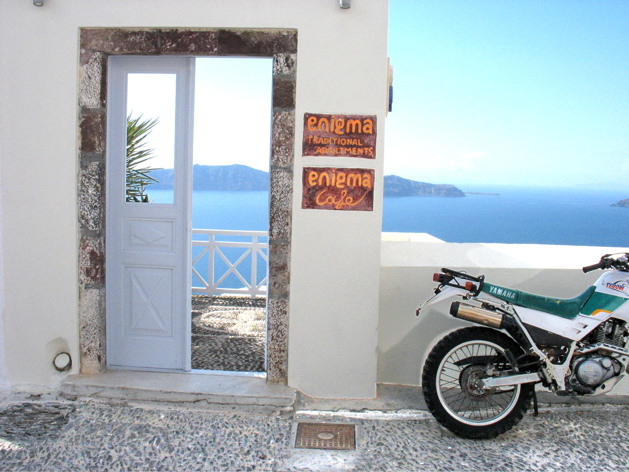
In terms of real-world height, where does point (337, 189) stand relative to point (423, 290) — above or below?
above

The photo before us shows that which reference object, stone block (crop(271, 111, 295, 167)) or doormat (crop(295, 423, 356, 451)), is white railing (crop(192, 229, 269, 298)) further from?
doormat (crop(295, 423, 356, 451))

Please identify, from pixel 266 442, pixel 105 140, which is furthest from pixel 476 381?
pixel 105 140

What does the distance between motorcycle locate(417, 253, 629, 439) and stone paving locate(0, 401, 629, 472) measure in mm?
213

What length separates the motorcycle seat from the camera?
318cm

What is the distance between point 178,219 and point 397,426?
1.92m

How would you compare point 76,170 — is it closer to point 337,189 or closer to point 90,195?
→ point 90,195

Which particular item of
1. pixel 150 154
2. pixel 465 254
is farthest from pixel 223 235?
pixel 465 254

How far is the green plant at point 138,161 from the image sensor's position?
389 cm

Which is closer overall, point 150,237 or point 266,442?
point 266,442

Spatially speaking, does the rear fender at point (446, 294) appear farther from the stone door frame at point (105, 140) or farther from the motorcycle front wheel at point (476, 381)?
the stone door frame at point (105, 140)

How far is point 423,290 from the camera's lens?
384cm

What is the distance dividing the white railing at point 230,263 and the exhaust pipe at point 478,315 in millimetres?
4325

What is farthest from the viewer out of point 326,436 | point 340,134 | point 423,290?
point 423,290

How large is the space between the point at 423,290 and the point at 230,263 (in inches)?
153
